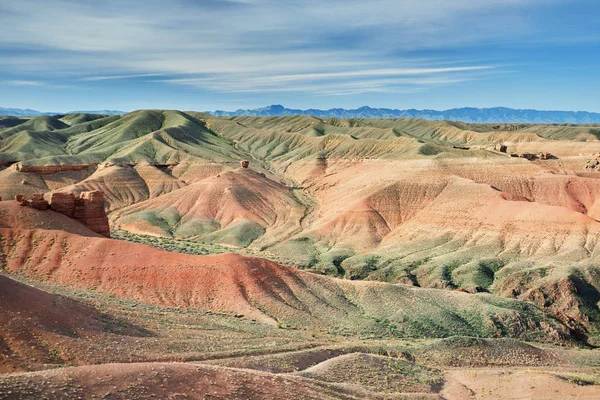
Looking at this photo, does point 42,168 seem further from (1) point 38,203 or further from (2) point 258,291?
(2) point 258,291

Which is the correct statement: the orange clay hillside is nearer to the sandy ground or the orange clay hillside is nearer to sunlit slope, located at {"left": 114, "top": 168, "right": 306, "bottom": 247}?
sunlit slope, located at {"left": 114, "top": 168, "right": 306, "bottom": 247}

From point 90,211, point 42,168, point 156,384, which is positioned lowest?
point 156,384

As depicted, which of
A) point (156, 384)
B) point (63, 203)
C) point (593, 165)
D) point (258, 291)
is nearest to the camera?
point (156, 384)

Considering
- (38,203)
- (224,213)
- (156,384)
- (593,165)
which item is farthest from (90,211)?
(593,165)

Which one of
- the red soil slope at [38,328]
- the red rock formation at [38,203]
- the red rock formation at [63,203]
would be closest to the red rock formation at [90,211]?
the red rock formation at [63,203]

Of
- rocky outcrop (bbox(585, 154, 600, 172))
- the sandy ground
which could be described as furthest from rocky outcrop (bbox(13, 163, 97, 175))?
rocky outcrop (bbox(585, 154, 600, 172))

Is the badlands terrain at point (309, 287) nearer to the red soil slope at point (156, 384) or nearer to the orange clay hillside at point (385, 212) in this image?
the red soil slope at point (156, 384)

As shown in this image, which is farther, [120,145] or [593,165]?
[120,145]
